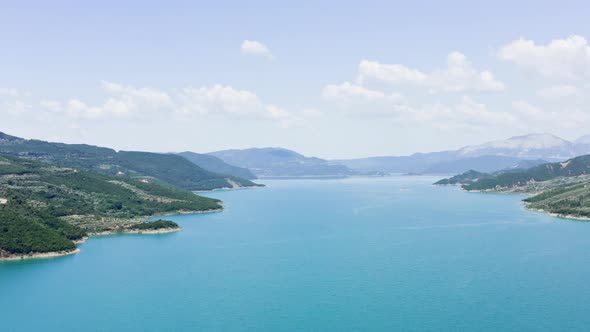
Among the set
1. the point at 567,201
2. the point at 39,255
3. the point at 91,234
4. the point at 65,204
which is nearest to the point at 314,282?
the point at 39,255

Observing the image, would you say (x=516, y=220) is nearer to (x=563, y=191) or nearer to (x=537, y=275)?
(x=563, y=191)

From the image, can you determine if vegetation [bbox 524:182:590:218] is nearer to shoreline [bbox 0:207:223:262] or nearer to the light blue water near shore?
the light blue water near shore

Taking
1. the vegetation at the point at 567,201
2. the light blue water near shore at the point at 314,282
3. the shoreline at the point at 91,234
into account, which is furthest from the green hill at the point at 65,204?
the vegetation at the point at 567,201

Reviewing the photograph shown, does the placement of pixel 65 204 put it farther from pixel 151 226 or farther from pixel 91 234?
pixel 151 226

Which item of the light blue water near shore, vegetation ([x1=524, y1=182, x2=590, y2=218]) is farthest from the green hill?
vegetation ([x1=524, y1=182, x2=590, y2=218])

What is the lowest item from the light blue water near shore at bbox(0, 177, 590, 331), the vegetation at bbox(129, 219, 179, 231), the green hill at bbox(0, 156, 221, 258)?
the light blue water near shore at bbox(0, 177, 590, 331)
